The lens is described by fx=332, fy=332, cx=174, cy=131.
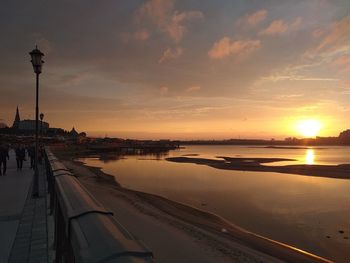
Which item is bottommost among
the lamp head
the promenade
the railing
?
the promenade

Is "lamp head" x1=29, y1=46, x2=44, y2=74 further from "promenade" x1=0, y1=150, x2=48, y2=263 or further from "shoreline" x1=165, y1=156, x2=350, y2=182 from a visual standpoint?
"shoreline" x1=165, y1=156, x2=350, y2=182

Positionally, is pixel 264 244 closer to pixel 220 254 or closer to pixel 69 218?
pixel 220 254

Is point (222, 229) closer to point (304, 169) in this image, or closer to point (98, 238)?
point (98, 238)

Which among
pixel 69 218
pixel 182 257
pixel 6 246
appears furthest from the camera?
pixel 182 257

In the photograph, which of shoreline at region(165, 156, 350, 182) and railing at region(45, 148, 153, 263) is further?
shoreline at region(165, 156, 350, 182)

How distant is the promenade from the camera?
19.3ft

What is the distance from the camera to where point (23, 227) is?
7660 millimetres

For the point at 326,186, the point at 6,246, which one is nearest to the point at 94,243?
the point at 6,246

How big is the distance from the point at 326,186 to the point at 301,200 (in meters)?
7.83

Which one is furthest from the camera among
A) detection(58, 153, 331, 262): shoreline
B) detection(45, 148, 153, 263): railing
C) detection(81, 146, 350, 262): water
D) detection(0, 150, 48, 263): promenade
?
detection(81, 146, 350, 262): water

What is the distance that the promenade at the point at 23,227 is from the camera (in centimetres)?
587

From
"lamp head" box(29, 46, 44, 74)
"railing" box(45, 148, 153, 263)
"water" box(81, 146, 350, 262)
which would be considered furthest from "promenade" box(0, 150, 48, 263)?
"water" box(81, 146, 350, 262)

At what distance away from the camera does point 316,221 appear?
46.6 feet

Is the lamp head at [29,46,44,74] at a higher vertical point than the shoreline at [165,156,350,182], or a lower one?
higher
